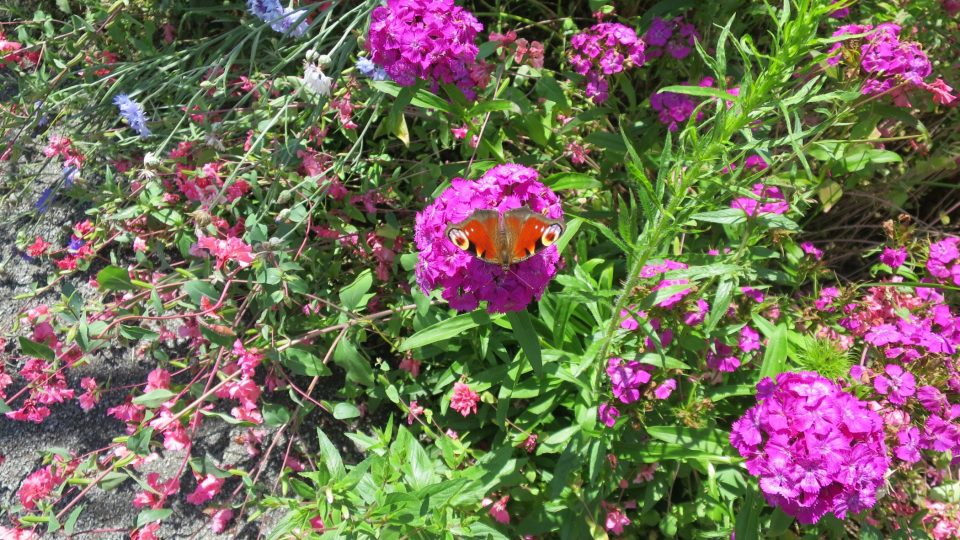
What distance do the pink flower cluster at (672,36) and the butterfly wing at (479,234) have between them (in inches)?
74.5

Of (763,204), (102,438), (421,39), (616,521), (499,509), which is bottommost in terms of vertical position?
(102,438)

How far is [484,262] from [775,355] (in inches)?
56.7

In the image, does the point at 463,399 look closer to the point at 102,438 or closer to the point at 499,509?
the point at 499,509

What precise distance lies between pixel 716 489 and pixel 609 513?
0.53 metres

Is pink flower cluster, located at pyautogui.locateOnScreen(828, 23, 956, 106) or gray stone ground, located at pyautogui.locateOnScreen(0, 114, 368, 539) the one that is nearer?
pink flower cluster, located at pyautogui.locateOnScreen(828, 23, 956, 106)

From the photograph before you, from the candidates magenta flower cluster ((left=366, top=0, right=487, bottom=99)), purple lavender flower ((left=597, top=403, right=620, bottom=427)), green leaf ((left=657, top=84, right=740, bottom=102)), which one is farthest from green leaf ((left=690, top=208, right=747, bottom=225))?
magenta flower cluster ((left=366, top=0, right=487, bottom=99))

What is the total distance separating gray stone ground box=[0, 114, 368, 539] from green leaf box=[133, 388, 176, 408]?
1046 millimetres

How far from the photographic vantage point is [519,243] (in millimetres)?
1989

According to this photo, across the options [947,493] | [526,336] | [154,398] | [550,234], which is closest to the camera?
[550,234]

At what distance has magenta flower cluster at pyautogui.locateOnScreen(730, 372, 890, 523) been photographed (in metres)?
2.16

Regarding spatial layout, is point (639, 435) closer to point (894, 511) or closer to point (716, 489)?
point (716, 489)

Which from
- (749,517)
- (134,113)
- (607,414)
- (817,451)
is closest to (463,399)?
(607,414)

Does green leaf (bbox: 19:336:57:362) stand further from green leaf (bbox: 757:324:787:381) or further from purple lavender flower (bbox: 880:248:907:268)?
purple lavender flower (bbox: 880:248:907:268)

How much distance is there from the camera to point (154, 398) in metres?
2.76
